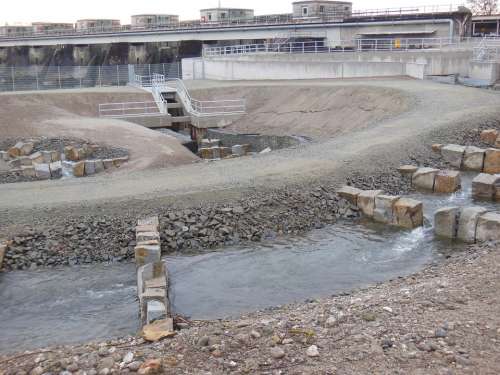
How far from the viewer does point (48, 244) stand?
1384 centimetres

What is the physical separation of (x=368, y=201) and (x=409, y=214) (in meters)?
1.26

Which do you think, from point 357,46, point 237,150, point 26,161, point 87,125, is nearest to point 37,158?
point 26,161

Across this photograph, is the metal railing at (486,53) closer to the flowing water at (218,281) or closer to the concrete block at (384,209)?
the concrete block at (384,209)

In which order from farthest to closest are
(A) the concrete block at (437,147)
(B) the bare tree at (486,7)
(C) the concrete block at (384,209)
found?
(B) the bare tree at (486,7), (A) the concrete block at (437,147), (C) the concrete block at (384,209)

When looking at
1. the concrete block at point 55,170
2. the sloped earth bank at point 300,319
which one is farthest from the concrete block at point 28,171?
the sloped earth bank at point 300,319

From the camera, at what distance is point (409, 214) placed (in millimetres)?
15164

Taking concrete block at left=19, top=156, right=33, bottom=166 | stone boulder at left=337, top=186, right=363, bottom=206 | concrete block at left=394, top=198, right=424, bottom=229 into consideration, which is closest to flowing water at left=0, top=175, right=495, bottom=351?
concrete block at left=394, top=198, right=424, bottom=229

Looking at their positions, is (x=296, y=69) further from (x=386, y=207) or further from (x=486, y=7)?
(x=486, y=7)

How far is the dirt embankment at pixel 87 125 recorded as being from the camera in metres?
24.9

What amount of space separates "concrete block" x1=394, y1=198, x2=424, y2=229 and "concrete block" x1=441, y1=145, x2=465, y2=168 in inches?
228

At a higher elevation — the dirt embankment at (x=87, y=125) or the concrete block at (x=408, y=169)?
the dirt embankment at (x=87, y=125)

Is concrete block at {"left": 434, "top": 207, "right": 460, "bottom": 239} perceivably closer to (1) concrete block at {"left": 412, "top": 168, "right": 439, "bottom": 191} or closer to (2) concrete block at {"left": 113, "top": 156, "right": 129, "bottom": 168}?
(1) concrete block at {"left": 412, "top": 168, "right": 439, "bottom": 191}

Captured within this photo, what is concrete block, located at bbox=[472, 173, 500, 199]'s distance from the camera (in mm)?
16938

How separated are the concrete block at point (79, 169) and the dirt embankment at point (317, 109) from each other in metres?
11.0
